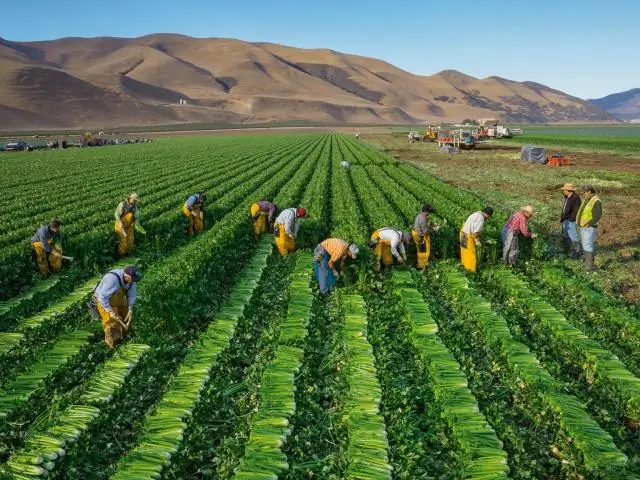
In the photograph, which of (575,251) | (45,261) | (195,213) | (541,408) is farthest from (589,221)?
(45,261)

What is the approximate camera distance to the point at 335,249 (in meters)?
11.5

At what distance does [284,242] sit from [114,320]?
6581 mm

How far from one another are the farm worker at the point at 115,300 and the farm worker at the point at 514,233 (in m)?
9.47

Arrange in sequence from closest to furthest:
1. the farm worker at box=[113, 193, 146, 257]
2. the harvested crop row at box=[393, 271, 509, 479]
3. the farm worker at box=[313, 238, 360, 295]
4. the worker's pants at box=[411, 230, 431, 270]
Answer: the harvested crop row at box=[393, 271, 509, 479], the farm worker at box=[313, 238, 360, 295], the worker's pants at box=[411, 230, 431, 270], the farm worker at box=[113, 193, 146, 257]

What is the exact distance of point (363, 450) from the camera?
19.9ft

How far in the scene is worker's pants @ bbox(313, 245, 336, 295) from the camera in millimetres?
11461

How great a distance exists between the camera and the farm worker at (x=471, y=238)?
41.4 feet

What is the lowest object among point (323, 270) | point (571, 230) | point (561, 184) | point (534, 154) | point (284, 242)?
point (323, 270)

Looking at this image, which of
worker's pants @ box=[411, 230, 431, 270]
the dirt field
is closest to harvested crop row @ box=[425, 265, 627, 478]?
worker's pants @ box=[411, 230, 431, 270]

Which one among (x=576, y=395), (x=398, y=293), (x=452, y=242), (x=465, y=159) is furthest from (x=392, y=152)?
(x=576, y=395)

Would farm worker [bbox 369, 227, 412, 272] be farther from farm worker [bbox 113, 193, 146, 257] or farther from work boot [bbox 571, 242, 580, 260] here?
farm worker [bbox 113, 193, 146, 257]

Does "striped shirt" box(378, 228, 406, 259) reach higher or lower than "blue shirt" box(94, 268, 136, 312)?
higher

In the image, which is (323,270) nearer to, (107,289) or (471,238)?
(471,238)

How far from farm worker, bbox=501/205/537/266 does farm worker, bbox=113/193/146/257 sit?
35.7 feet
